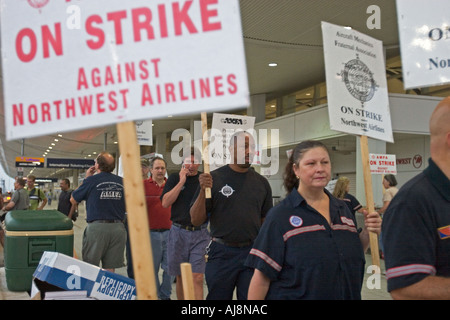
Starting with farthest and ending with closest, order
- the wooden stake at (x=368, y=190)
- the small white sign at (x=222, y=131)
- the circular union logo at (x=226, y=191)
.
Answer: the small white sign at (x=222, y=131), the circular union logo at (x=226, y=191), the wooden stake at (x=368, y=190)

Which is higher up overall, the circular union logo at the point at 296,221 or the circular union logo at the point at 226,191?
the circular union logo at the point at 226,191

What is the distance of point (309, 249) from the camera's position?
7.14ft

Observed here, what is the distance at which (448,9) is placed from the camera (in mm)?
2441

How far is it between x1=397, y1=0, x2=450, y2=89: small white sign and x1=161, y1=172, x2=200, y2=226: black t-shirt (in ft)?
9.32

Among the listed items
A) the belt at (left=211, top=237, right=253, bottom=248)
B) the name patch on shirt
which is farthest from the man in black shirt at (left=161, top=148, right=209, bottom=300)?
the name patch on shirt

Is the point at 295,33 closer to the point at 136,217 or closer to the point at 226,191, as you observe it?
the point at 226,191

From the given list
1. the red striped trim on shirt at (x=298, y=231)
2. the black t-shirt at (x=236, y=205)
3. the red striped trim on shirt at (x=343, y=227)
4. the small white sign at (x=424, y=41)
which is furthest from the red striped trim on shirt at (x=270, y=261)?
the black t-shirt at (x=236, y=205)

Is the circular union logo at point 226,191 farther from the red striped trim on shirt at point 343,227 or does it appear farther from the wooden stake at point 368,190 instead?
the red striped trim on shirt at point 343,227

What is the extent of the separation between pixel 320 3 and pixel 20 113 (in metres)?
8.17

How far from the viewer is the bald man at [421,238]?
64.7 inches

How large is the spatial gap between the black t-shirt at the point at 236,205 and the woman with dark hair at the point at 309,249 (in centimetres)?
122

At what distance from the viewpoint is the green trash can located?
5605mm

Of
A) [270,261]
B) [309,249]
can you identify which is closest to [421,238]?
[309,249]
